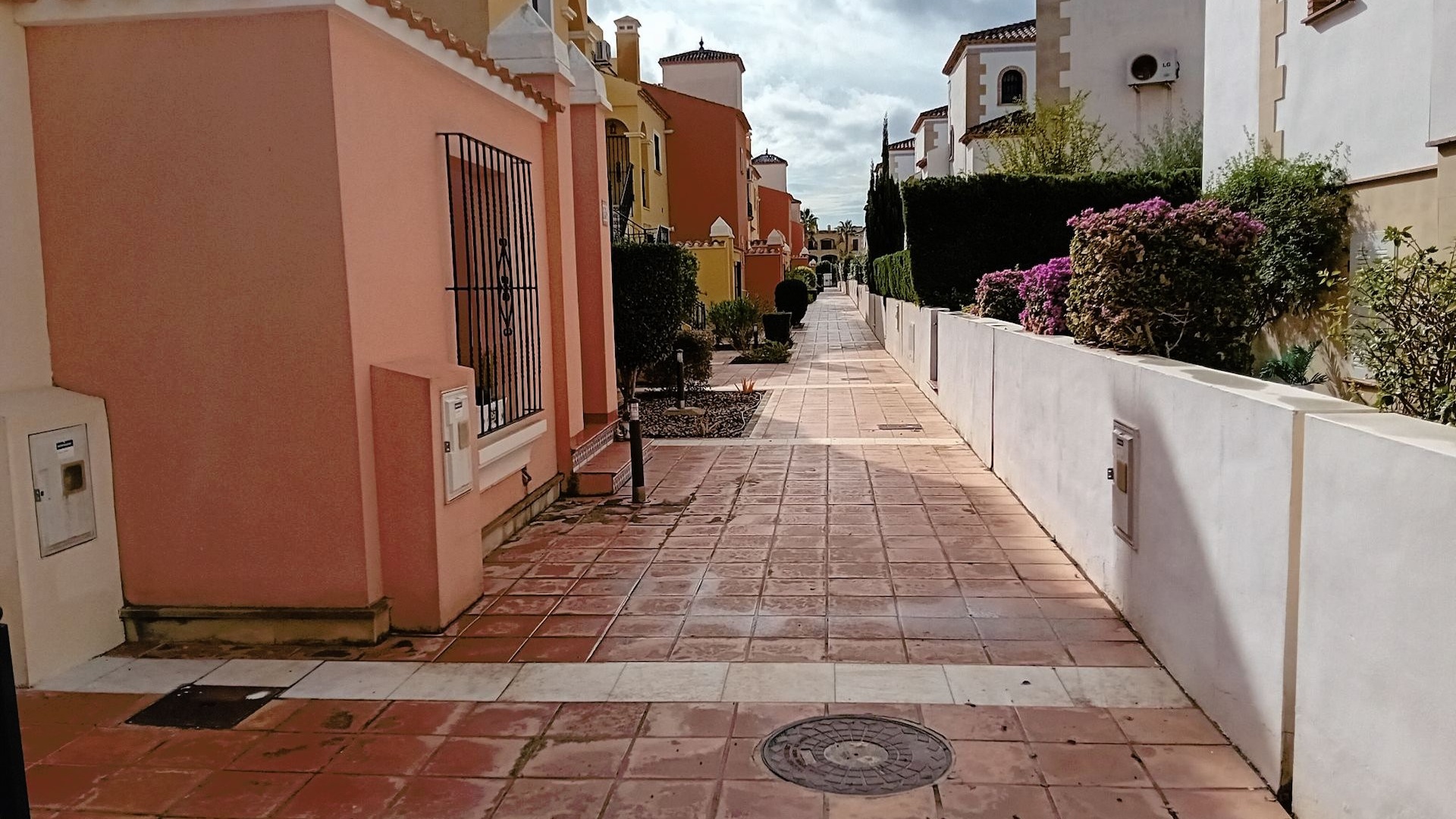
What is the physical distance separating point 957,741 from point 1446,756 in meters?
1.74

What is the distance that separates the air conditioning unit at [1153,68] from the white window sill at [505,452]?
21569 mm

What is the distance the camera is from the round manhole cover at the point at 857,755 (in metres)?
3.61

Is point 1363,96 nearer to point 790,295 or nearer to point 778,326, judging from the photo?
point 778,326

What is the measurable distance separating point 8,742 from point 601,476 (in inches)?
251

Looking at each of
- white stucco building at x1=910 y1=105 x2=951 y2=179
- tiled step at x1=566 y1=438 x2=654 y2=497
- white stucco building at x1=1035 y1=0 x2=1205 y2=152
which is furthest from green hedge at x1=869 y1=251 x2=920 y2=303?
white stucco building at x1=910 y1=105 x2=951 y2=179

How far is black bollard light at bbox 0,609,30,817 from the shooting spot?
2.54 m

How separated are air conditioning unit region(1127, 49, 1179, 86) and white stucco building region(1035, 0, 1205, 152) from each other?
0.02 meters

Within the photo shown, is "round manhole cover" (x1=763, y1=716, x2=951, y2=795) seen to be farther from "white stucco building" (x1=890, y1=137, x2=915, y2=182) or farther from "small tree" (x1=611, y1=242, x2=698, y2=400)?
"white stucco building" (x1=890, y1=137, x2=915, y2=182)

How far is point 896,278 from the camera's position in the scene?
73.1 ft

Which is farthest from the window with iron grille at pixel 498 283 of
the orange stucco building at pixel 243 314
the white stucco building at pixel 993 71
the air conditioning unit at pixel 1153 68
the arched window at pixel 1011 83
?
the arched window at pixel 1011 83

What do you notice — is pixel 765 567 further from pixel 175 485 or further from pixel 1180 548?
pixel 175 485

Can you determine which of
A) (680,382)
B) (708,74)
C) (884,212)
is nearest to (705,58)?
(708,74)

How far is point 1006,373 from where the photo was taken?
8.67 m

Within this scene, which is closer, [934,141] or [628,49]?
[628,49]
